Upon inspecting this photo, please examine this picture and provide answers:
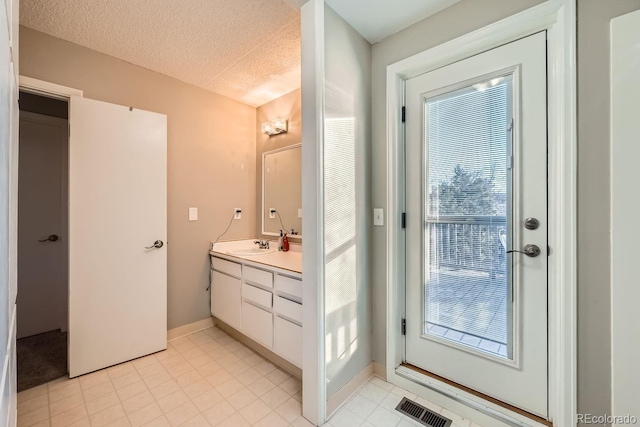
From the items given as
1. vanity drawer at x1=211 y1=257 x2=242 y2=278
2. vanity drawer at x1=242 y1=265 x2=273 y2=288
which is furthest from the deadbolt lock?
vanity drawer at x1=211 y1=257 x2=242 y2=278

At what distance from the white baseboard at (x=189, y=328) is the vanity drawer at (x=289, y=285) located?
1340 millimetres

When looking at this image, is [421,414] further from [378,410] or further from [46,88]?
[46,88]

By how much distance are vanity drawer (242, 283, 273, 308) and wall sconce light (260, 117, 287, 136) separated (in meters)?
1.63

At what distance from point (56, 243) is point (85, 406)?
2049mm

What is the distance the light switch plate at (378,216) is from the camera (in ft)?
6.15

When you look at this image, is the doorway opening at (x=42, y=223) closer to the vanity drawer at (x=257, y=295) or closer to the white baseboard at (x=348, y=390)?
the vanity drawer at (x=257, y=295)

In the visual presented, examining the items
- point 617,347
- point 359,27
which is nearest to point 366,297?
point 617,347

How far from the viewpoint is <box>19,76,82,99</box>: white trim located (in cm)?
186

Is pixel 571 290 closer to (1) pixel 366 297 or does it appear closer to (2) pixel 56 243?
(1) pixel 366 297

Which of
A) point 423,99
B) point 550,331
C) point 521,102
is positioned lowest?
point 550,331

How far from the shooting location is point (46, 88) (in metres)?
1.94

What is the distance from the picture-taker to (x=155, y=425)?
1.52 meters

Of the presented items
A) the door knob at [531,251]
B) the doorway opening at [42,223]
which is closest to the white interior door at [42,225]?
the doorway opening at [42,223]

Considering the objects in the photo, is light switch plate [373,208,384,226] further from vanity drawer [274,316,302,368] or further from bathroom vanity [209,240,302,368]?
vanity drawer [274,316,302,368]
